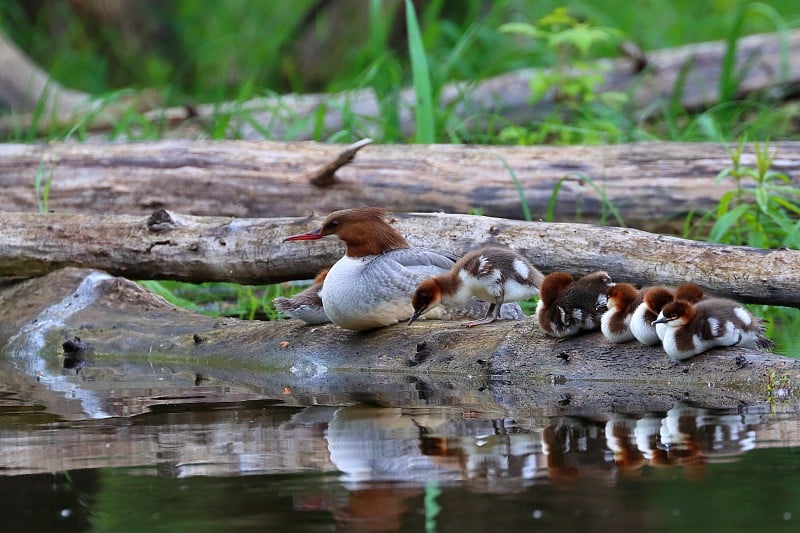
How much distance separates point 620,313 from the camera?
483cm

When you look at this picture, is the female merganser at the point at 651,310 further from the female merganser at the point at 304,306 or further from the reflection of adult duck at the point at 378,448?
the female merganser at the point at 304,306

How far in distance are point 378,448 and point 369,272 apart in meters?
1.76

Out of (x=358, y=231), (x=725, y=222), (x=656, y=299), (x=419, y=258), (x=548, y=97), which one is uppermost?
(x=548, y=97)

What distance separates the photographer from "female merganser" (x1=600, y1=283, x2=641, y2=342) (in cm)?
481

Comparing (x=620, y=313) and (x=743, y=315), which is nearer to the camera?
(x=743, y=315)

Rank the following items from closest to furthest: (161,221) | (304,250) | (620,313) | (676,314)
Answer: (676,314) → (620,313) → (304,250) → (161,221)

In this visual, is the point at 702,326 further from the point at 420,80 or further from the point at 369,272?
the point at 420,80

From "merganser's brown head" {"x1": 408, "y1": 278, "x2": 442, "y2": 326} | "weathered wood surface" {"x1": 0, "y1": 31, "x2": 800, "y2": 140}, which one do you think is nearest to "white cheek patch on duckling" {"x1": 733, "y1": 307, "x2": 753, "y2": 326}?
"merganser's brown head" {"x1": 408, "y1": 278, "x2": 442, "y2": 326}

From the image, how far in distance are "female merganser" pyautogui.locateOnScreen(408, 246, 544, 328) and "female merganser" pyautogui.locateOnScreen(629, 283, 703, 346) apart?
2.43ft

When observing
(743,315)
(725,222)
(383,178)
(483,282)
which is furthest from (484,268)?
(383,178)

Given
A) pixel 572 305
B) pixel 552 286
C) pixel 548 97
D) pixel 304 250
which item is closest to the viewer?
pixel 572 305

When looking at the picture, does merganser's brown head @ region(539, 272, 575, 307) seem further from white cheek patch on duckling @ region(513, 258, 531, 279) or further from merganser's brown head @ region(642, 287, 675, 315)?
merganser's brown head @ region(642, 287, 675, 315)

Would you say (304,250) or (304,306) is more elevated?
(304,250)

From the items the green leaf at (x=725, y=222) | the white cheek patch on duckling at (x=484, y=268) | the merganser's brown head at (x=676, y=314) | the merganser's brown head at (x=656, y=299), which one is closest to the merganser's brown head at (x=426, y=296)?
the white cheek patch on duckling at (x=484, y=268)
